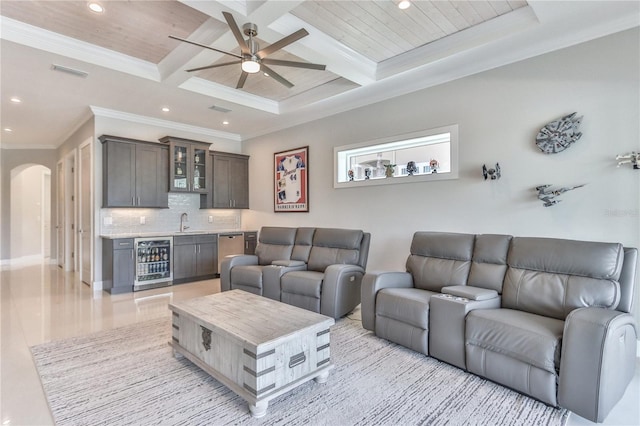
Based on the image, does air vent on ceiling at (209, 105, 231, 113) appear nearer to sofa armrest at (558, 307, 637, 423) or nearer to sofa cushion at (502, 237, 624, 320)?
sofa cushion at (502, 237, 624, 320)

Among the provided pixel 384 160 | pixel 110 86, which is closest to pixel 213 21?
pixel 110 86

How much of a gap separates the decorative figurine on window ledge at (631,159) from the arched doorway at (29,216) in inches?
436

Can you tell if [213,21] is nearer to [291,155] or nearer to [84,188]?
[291,155]

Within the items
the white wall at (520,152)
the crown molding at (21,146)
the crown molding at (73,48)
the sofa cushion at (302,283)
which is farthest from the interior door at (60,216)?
the white wall at (520,152)

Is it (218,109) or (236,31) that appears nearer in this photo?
(236,31)

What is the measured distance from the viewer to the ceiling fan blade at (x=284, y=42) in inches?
100.0

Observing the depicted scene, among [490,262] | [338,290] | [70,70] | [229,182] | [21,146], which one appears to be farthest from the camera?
[21,146]

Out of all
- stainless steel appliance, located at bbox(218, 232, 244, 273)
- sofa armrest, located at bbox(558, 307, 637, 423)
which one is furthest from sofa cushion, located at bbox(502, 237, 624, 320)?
stainless steel appliance, located at bbox(218, 232, 244, 273)

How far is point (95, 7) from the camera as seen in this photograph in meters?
2.74

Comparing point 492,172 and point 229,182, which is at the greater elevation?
point 229,182

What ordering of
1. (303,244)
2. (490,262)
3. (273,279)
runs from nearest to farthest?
(490,262), (273,279), (303,244)

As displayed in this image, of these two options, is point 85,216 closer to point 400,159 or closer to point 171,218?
point 171,218

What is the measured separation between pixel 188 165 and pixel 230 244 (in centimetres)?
164

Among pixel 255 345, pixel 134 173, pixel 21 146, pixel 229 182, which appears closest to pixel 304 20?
pixel 255 345
